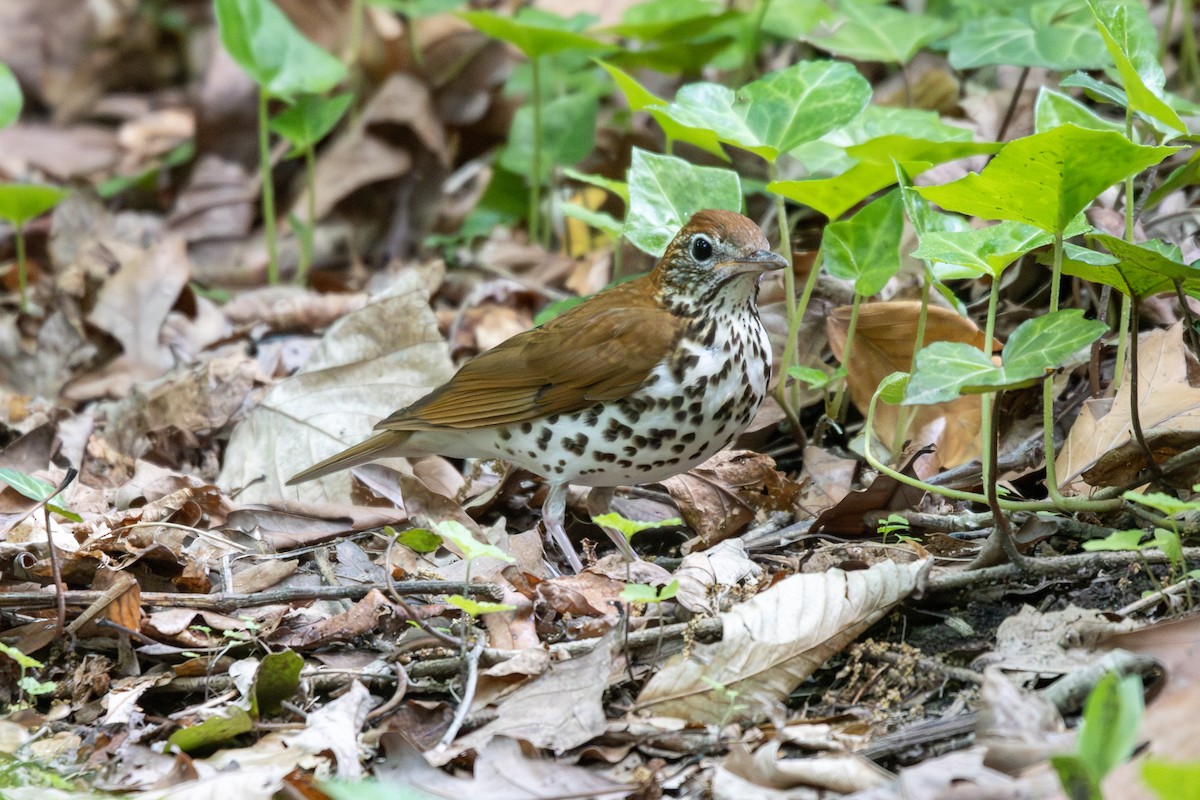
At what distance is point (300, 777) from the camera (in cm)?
292

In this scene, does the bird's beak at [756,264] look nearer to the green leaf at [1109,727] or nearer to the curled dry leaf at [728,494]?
the curled dry leaf at [728,494]

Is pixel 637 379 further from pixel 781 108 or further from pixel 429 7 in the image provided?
pixel 429 7

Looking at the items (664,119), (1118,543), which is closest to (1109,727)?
(1118,543)

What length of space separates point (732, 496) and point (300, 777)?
1895 millimetres

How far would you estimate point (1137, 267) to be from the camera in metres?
3.12

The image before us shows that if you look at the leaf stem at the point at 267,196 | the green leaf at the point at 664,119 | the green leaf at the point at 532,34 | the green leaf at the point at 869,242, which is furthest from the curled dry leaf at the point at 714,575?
the leaf stem at the point at 267,196

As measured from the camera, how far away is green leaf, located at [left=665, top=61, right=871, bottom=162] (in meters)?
4.13

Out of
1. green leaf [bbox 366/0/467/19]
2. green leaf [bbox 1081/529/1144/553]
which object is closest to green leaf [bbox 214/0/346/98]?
green leaf [bbox 366/0/467/19]

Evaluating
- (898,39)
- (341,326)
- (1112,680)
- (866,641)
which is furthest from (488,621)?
(898,39)

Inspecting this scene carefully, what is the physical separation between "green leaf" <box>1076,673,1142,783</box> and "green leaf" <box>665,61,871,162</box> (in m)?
2.36

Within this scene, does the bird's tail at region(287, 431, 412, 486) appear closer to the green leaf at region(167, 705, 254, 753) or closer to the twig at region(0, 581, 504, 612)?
the twig at region(0, 581, 504, 612)

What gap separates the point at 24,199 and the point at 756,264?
3762mm

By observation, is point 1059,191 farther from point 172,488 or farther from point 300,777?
point 172,488

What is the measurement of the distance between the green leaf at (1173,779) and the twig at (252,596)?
1.96 meters
